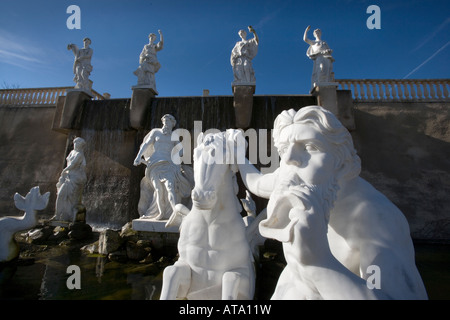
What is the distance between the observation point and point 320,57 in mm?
7551

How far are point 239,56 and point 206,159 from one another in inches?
260

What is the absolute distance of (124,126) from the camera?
861 cm

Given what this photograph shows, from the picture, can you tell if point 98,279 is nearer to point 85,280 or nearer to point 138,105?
point 85,280

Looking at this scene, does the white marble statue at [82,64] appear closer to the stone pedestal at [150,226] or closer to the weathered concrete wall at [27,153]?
the weathered concrete wall at [27,153]

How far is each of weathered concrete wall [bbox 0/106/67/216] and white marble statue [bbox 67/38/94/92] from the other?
272 cm

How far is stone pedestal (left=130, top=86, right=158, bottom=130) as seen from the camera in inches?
323

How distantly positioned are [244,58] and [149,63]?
2975mm

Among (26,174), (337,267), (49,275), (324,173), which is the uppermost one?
(26,174)

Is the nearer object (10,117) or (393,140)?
(393,140)

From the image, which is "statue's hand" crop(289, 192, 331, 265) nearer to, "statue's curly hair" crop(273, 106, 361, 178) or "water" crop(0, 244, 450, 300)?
"statue's curly hair" crop(273, 106, 361, 178)

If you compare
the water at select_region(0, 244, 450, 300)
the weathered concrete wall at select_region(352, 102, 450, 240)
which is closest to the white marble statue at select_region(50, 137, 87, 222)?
the water at select_region(0, 244, 450, 300)

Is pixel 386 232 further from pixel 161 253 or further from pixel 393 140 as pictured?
pixel 393 140

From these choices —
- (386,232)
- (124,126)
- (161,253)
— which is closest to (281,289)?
(386,232)

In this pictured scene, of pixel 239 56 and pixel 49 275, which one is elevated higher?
pixel 239 56
